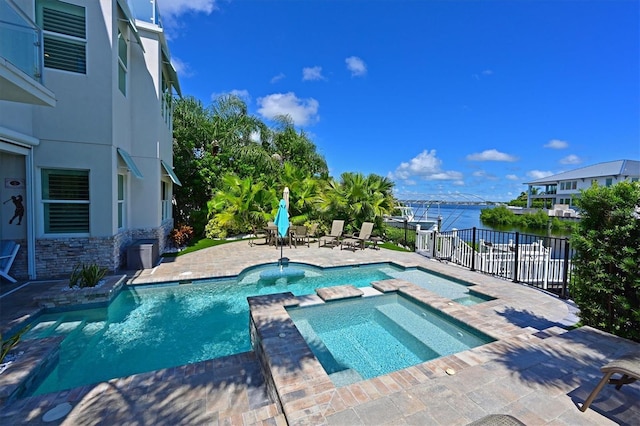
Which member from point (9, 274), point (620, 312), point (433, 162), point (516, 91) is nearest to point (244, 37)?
point (9, 274)

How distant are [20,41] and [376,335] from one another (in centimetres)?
1041

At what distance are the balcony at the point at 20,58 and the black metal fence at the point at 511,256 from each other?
12.8 meters

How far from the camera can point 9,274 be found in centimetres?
792

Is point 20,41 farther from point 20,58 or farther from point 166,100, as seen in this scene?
point 166,100

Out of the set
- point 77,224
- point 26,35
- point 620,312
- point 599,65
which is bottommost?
point 620,312

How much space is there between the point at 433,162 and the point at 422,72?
219 feet

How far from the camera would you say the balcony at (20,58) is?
5.45 metres

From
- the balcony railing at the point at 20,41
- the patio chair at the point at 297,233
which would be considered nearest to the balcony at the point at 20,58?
the balcony railing at the point at 20,41

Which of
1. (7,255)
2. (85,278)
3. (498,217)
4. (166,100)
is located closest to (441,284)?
(85,278)

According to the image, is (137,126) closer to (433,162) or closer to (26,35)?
(26,35)

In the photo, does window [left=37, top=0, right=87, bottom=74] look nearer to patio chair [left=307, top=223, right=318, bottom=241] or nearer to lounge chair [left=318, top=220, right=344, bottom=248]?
patio chair [left=307, top=223, right=318, bottom=241]

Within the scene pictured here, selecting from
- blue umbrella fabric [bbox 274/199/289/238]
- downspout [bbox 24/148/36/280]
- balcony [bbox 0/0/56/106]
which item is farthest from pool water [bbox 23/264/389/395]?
balcony [bbox 0/0/56/106]

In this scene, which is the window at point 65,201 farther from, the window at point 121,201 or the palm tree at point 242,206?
the palm tree at point 242,206

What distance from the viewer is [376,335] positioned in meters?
6.11
